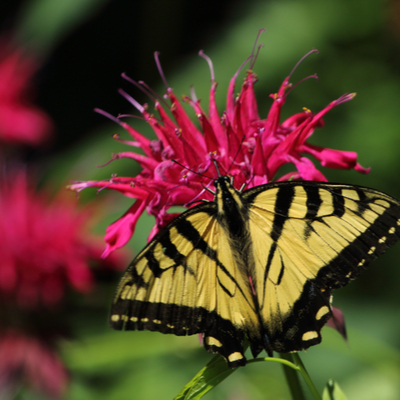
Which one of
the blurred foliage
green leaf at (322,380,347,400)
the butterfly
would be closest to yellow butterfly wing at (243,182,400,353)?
the butterfly

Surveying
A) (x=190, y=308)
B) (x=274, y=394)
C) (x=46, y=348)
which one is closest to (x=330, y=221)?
(x=190, y=308)

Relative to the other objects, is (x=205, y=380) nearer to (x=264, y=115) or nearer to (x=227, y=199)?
(x=227, y=199)

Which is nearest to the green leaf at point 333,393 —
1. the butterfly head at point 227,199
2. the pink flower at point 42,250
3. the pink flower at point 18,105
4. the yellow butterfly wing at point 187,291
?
the yellow butterfly wing at point 187,291

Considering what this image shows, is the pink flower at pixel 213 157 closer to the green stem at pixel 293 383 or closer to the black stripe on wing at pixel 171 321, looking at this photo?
the black stripe on wing at pixel 171 321

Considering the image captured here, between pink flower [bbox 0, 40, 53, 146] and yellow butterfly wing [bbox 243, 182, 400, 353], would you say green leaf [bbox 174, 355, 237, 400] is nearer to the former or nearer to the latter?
yellow butterfly wing [bbox 243, 182, 400, 353]

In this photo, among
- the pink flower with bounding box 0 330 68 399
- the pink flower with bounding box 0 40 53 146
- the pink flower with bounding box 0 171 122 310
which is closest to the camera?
the pink flower with bounding box 0 330 68 399

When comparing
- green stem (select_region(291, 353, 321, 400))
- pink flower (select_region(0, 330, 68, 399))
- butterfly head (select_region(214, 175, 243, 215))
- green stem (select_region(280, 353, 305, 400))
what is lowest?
pink flower (select_region(0, 330, 68, 399))

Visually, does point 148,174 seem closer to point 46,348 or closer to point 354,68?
point 46,348
